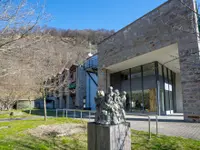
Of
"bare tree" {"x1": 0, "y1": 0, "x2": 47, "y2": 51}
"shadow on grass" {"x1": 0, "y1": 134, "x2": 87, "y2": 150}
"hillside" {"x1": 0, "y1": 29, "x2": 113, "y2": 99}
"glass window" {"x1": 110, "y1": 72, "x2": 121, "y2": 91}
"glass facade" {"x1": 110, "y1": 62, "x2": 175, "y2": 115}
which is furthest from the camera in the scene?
"glass window" {"x1": 110, "y1": 72, "x2": 121, "y2": 91}

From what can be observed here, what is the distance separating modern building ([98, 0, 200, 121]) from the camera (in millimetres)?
8602

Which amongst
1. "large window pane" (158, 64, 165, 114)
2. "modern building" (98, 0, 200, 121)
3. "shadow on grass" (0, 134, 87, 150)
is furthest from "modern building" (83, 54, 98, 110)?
"shadow on grass" (0, 134, 87, 150)

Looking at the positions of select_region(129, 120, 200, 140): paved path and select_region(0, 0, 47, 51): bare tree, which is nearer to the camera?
select_region(0, 0, 47, 51): bare tree

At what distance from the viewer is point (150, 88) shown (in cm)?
1397

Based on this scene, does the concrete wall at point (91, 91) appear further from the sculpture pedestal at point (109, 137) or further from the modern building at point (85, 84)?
the sculpture pedestal at point (109, 137)

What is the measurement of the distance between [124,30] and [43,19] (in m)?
10.1

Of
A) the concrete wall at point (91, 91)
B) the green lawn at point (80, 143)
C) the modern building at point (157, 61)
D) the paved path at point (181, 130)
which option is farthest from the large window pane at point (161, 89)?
the concrete wall at point (91, 91)

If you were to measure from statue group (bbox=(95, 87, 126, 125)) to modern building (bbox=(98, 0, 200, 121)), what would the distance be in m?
4.83

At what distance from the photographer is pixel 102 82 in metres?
15.7

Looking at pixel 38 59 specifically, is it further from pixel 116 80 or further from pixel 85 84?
pixel 85 84

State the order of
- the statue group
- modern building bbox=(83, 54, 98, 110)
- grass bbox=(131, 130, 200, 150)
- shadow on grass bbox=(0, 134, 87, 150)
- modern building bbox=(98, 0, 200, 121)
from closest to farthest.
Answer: the statue group → grass bbox=(131, 130, 200, 150) → shadow on grass bbox=(0, 134, 87, 150) → modern building bbox=(98, 0, 200, 121) → modern building bbox=(83, 54, 98, 110)

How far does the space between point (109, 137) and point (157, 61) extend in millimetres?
11199

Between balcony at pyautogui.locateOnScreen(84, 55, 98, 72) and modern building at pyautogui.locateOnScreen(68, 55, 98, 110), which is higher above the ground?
balcony at pyautogui.locateOnScreen(84, 55, 98, 72)

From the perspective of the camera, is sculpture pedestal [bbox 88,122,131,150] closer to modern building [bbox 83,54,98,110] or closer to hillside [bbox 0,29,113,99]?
hillside [bbox 0,29,113,99]
